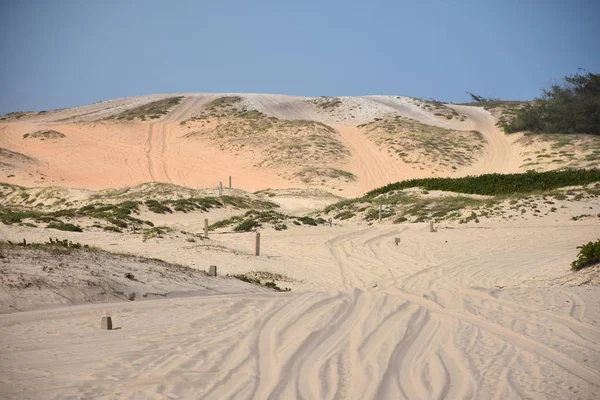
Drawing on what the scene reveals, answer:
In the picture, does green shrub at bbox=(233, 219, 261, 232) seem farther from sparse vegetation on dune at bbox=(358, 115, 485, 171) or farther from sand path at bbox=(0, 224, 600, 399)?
sparse vegetation on dune at bbox=(358, 115, 485, 171)

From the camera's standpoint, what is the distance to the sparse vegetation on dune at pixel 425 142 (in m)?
60.9

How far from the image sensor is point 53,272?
1053 cm

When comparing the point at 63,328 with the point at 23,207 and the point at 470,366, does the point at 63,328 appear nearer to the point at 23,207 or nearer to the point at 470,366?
the point at 470,366

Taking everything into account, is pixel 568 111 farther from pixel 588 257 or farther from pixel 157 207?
A: pixel 588 257

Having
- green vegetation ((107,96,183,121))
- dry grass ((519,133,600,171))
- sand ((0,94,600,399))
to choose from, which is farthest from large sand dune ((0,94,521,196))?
sand ((0,94,600,399))

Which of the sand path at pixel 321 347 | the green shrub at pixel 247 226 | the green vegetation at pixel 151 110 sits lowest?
the sand path at pixel 321 347

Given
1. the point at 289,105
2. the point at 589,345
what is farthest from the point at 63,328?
the point at 289,105

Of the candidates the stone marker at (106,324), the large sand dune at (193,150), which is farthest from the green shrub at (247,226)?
the large sand dune at (193,150)

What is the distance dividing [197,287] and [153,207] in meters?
23.3

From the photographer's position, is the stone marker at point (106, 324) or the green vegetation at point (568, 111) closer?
the stone marker at point (106, 324)

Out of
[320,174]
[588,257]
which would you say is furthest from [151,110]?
[588,257]

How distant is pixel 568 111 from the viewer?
208 ft

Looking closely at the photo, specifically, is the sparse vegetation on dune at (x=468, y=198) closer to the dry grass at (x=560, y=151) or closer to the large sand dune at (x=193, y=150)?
the large sand dune at (x=193, y=150)

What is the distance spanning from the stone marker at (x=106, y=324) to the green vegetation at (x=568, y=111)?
6104cm
